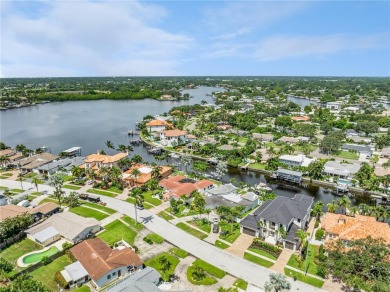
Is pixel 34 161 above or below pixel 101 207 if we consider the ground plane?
above

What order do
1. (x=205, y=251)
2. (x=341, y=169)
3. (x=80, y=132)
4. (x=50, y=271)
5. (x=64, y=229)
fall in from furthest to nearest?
(x=80, y=132) → (x=341, y=169) → (x=64, y=229) → (x=205, y=251) → (x=50, y=271)

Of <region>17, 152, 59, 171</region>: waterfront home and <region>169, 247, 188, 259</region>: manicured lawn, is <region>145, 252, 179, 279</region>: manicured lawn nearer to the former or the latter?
<region>169, 247, 188, 259</region>: manicured lawn

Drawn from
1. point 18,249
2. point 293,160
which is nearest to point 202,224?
point 18,249

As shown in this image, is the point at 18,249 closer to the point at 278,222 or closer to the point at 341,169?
the point at 278,222

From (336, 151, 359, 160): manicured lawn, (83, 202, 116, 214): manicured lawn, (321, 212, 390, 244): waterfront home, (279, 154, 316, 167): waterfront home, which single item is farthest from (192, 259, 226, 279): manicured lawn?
(336, 151, 359, 160): manicured lawn

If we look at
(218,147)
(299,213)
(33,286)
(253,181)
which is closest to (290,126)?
(218,147)

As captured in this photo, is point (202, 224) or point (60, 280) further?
point (202, 224)

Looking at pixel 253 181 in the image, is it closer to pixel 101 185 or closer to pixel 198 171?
pixel 198 171
